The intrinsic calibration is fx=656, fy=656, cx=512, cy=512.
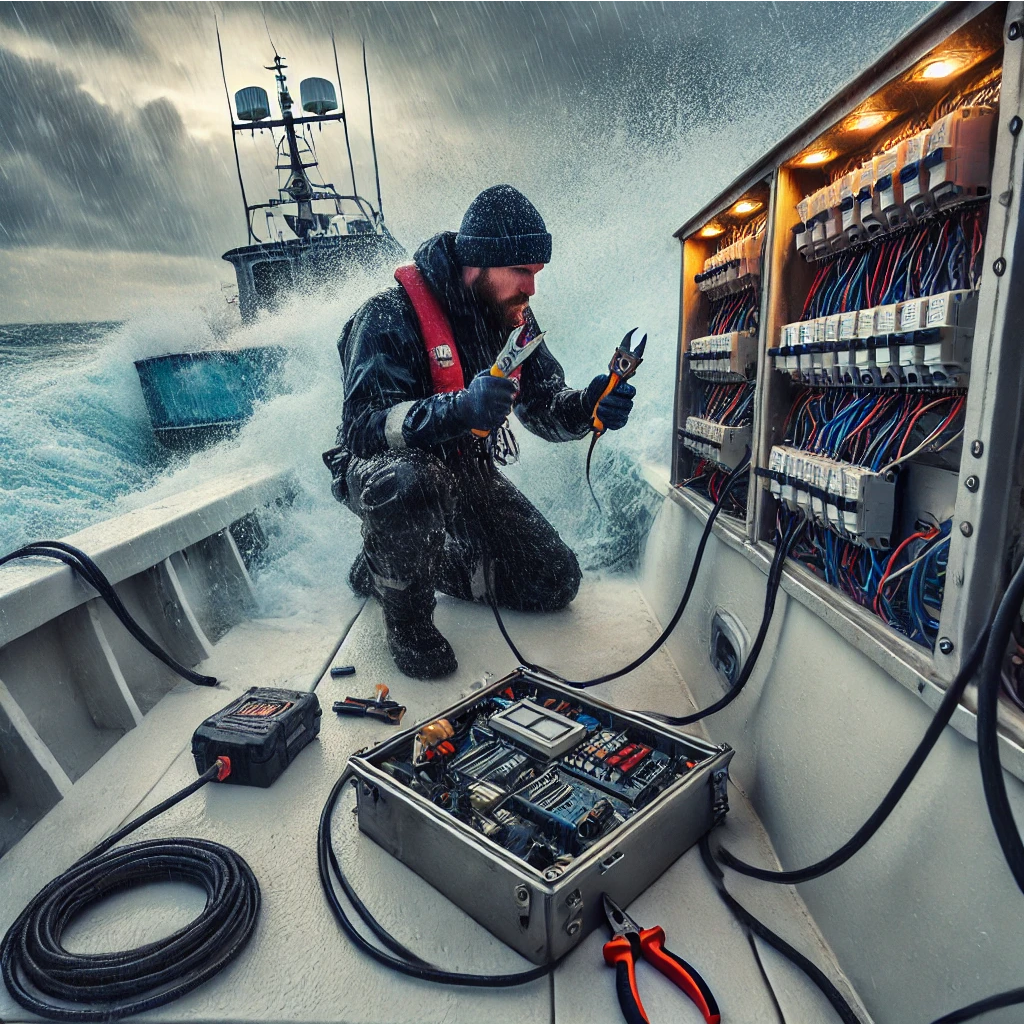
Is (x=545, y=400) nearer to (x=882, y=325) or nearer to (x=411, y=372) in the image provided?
(x=411, y=372)

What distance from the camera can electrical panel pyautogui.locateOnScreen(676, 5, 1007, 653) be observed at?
901mm

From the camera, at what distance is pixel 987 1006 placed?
73cm

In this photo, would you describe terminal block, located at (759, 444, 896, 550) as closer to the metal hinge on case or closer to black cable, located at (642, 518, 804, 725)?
black cable, located at (642, 518, 804, 725)

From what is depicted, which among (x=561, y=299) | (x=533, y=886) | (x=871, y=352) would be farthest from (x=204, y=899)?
(x=561, y=299)

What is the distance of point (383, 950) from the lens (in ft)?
3.75

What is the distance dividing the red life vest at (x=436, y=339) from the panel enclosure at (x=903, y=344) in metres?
1.01

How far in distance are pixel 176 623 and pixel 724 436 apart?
1908 mm

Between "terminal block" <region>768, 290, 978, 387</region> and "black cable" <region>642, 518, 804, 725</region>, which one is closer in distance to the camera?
"terminal block" <region>768, 290, 978, 387</region>

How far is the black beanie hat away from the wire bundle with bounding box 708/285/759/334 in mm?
586

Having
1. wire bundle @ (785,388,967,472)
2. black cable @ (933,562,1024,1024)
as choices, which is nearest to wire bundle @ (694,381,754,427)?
wire bundle @ (785,388,967,472)

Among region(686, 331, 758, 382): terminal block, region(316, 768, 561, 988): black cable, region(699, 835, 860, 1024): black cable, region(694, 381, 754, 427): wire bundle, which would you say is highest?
region(686, 331, 758, 382): terminal block

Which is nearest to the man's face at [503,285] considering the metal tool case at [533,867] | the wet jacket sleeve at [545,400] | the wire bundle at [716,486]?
the wet jacket sleeve at [545,400]

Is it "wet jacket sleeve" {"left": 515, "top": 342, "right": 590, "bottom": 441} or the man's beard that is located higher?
the man's beard

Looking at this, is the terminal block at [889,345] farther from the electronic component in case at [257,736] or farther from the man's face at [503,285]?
the electronic component in case at [257,736]
